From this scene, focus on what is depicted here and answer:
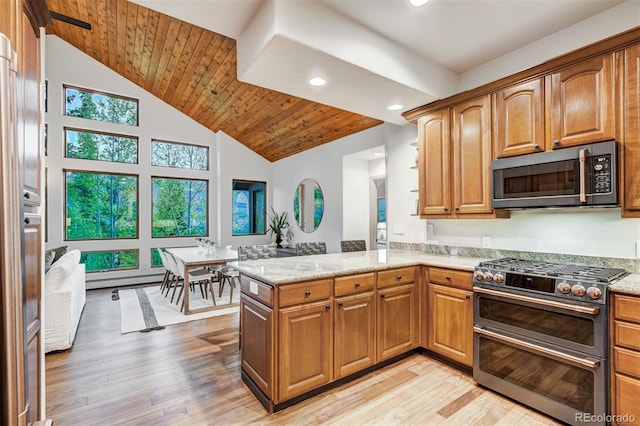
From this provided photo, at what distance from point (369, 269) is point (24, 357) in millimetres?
2092

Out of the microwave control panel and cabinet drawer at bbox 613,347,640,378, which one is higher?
the microwave control panel

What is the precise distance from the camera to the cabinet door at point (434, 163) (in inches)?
123

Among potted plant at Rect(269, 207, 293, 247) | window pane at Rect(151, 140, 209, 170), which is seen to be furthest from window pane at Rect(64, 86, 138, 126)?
potted plant at Rect(269, 207, 293, 247)

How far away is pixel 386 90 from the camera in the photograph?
287 cm

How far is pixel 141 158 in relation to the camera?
257 inches

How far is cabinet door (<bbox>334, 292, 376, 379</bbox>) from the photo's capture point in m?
2.40

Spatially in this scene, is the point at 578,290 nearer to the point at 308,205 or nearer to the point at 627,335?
the point at 627,335

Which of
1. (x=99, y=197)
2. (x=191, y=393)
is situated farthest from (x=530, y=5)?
(x=99, y=197)

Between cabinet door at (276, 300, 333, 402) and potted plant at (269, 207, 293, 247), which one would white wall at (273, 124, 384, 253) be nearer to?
potted plant at (269, 207, 293, 247)

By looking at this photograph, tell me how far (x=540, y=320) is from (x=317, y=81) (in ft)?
8.32

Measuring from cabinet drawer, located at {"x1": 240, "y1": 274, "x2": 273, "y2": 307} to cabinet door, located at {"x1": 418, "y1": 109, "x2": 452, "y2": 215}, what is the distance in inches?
77.7

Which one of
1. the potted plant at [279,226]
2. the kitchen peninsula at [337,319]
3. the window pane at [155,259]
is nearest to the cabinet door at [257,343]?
the kitchen peninsula at [337,319]

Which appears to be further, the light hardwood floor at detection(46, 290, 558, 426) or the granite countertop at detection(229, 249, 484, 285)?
the granite countertop at detection(229, 249, 484, 285)

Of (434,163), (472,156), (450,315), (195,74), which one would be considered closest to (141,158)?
(195,74)
